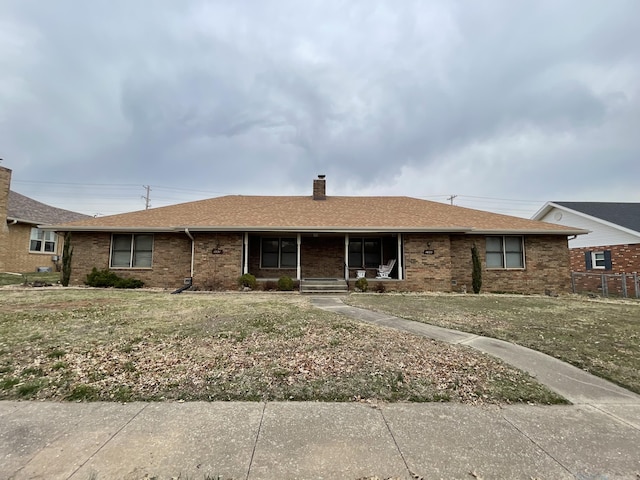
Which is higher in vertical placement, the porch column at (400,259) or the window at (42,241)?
the window at (42,241)

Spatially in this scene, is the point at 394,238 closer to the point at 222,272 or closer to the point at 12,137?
the point at 222,272

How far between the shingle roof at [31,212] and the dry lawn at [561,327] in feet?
70.0

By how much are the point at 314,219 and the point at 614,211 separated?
18057 millimetres

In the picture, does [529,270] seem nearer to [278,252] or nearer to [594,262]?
[594,262]

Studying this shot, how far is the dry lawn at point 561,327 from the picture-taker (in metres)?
4.35

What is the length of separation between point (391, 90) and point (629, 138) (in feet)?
41.2

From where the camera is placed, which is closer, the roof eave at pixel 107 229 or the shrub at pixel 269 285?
the shrub at pixel 269 285

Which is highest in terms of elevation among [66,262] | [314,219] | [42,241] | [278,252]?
[314,219]

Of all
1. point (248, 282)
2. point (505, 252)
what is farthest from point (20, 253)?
point (505, 252)

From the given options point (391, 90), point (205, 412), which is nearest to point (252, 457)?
point (205, 412)

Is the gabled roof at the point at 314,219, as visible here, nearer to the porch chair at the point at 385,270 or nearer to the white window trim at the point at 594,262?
the porch chair at the point at 385,270

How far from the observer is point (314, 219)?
1402cm

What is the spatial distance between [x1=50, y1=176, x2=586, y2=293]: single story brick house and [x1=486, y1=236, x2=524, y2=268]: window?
0.04 metres

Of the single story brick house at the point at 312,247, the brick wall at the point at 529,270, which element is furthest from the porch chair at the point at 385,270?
the brick wall at the point at 529,270
